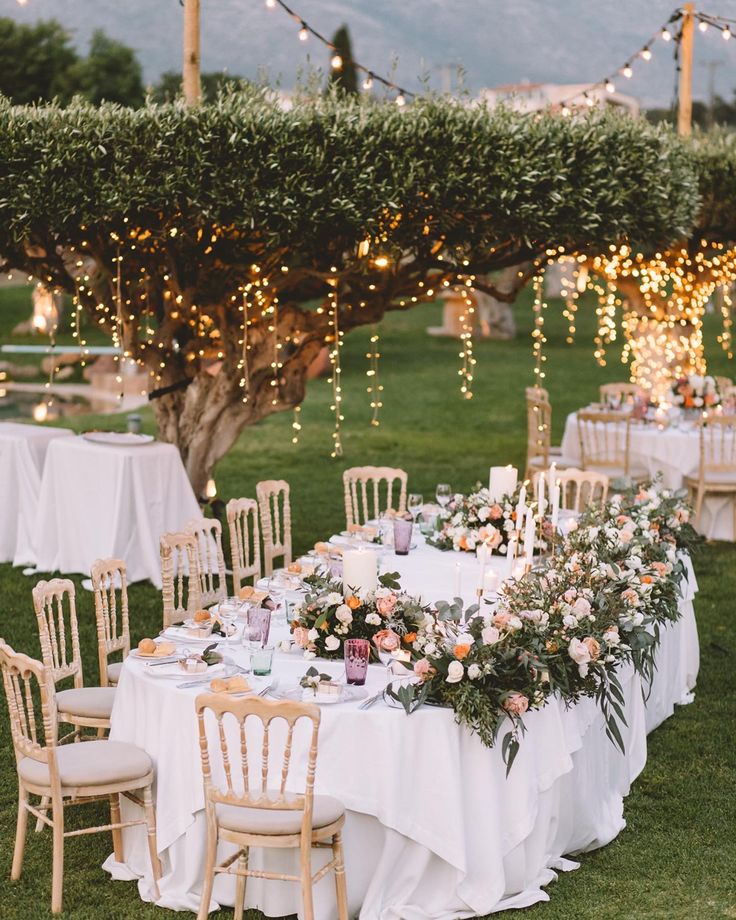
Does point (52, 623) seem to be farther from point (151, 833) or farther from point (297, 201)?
point (297, 201)

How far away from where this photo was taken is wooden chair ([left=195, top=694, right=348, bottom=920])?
173 inches

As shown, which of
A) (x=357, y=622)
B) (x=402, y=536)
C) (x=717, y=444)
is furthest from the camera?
(x=717, y=444)

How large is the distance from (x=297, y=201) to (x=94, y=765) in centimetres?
485

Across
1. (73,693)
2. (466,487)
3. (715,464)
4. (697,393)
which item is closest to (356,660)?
(73,693)

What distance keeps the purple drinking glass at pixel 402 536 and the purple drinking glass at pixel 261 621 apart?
1883mm

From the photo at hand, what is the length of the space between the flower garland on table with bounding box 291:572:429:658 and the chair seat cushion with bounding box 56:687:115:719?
39.0 inches

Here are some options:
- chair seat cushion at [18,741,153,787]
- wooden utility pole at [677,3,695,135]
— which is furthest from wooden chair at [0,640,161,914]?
wooden utility pole at [677,3,695,135]

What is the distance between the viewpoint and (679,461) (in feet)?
38.7

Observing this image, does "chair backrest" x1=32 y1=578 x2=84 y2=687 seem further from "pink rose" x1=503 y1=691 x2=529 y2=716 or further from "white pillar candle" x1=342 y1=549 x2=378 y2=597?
"pink rose" x1=503 y1=691 x2=529 y2=716

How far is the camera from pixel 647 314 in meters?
14.7

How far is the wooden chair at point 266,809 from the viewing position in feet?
14.5

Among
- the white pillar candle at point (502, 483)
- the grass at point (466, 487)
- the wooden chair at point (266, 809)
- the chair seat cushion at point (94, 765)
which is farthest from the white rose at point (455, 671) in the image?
the white pillar candle at point (502, 483)

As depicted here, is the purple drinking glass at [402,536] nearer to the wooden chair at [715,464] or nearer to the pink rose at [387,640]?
the pink rose at [387,640]

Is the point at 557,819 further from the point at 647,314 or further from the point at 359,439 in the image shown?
the point at 359,439
